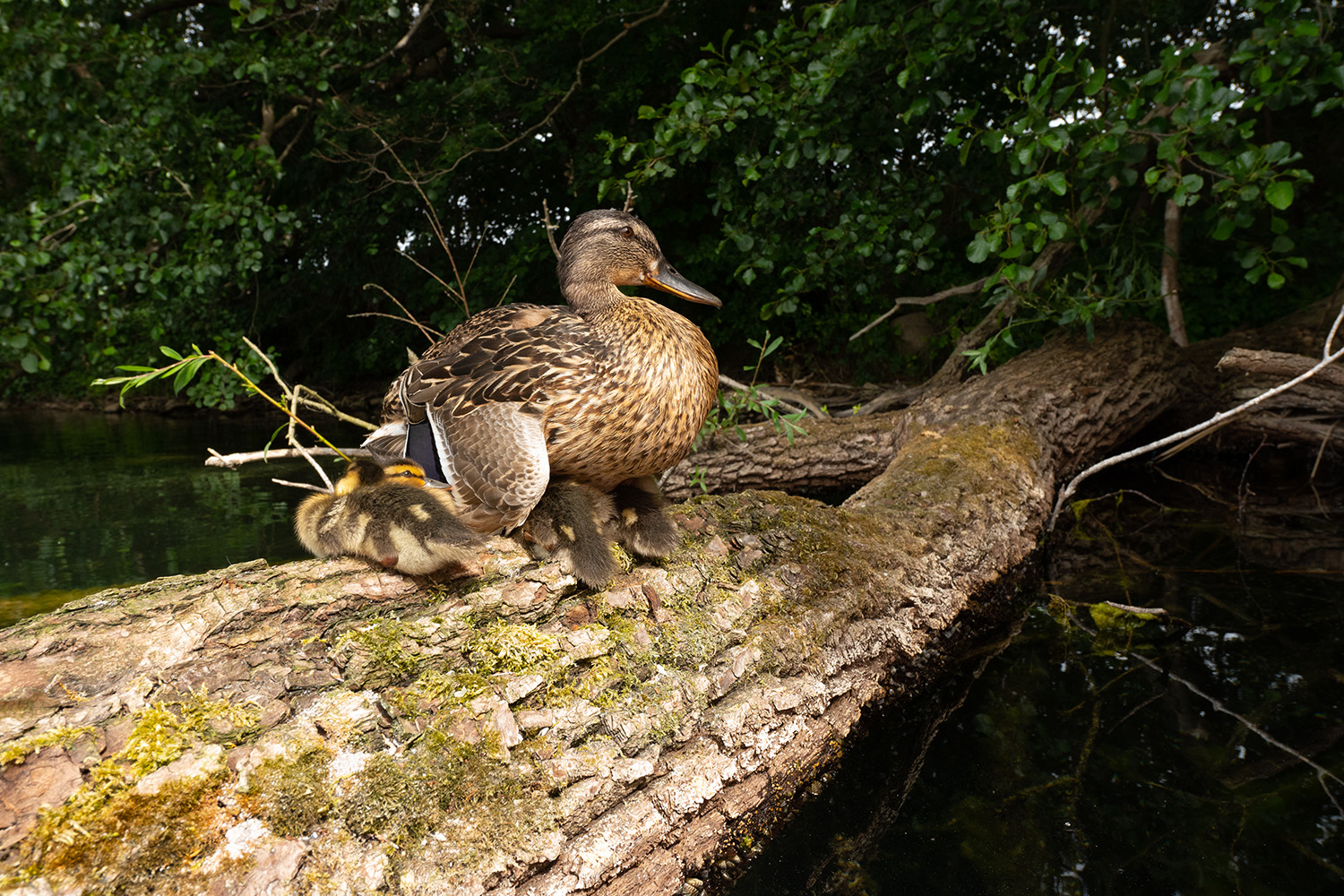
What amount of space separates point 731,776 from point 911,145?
16.5 ft

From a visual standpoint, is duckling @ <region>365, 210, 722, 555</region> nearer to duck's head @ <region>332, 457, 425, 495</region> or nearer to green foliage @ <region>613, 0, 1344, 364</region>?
duck's head @ <region>332, 457, 425, 495</region>

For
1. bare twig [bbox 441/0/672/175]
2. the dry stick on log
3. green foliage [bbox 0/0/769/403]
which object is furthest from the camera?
bare twig [bbox 441/0/672/175]

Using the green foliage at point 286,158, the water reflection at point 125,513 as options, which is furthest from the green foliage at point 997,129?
the water reflection at point 125,513

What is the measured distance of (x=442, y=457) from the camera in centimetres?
236

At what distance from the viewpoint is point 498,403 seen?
2324mm

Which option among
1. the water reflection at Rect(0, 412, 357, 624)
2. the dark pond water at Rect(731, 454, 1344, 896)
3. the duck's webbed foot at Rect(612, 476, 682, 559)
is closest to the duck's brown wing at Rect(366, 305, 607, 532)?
the duck's webbed foot at Rect(612, 476, 682, 559)

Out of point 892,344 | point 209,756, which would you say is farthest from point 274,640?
point 892,344

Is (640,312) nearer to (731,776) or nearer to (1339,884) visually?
(731,776)

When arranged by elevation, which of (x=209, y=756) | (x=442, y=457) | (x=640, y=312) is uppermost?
(x=640, y=312)

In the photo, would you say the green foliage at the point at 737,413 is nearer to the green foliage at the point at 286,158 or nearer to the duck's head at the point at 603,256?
the duck's head at the point at 603,256

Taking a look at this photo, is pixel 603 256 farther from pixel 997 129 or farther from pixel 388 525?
pixel 997 129

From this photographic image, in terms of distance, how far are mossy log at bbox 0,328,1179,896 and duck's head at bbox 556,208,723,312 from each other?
0.87m

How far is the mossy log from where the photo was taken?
1363mm

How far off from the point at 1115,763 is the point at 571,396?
2051 mm
